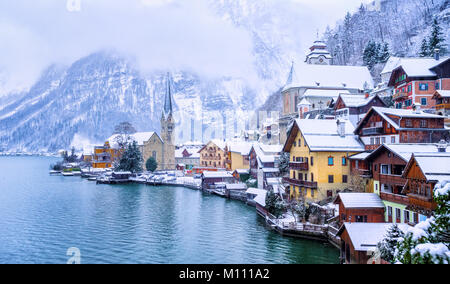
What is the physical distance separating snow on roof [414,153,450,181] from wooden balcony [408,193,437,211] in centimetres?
128

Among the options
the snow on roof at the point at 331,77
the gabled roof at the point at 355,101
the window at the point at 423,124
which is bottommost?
the window at the point at 423,124

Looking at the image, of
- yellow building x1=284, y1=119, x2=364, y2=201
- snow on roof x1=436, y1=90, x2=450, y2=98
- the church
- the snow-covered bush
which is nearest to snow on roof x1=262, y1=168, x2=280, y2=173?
yellow building x1=284, y1=119, x2=364, y2=201

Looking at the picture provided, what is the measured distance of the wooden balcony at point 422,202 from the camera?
19.1m

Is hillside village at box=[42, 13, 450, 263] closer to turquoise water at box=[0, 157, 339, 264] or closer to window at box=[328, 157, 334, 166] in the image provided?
window at box=[328, 157, 334, 166]

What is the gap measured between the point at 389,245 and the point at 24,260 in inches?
904

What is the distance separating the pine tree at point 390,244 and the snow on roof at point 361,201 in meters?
8.56

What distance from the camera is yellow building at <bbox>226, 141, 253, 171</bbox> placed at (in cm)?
7006

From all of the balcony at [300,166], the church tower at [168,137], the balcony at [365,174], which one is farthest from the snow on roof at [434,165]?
the church tower at [168,137]

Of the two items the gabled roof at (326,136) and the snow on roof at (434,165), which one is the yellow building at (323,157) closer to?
the gabled roof at (326,136)

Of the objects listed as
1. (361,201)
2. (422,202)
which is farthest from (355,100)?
(422,202)

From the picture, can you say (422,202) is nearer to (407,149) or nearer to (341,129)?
(407,149)

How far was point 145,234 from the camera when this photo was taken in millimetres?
30656

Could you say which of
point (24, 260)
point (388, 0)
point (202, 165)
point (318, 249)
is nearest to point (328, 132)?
point (318, 249)

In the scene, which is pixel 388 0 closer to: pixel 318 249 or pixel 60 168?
pixel 318 249
